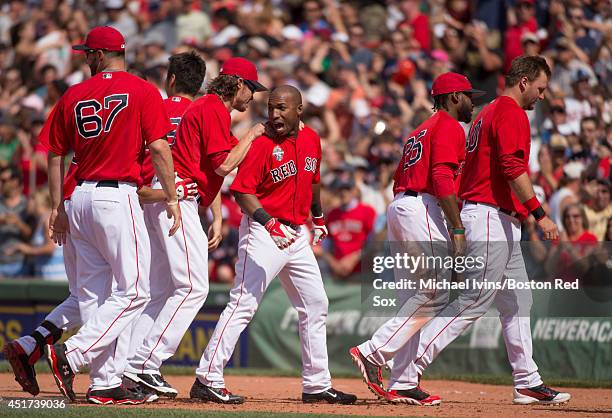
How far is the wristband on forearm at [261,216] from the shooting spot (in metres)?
7.52

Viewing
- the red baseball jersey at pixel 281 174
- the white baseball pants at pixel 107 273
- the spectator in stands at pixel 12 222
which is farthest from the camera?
the spectator in stands at pixel 12 222

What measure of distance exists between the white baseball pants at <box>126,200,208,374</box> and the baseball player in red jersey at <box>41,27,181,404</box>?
33cm

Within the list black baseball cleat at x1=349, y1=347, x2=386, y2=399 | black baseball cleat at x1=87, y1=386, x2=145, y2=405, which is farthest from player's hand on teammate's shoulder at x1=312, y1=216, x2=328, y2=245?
black baseball cleat at x1=87, y1=386, x2=145, y2=405

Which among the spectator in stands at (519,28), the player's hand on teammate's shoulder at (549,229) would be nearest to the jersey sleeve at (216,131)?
the player's hand on teammate's shoulder at (549,229)

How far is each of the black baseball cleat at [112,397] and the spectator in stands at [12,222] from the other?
6900mm

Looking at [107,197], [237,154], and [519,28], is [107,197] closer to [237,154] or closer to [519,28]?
[237,154]

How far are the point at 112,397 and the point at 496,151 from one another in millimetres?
3184

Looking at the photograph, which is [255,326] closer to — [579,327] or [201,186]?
[579,327]

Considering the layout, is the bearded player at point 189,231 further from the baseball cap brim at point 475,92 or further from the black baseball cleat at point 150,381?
the baseball cap brim at point 475,92

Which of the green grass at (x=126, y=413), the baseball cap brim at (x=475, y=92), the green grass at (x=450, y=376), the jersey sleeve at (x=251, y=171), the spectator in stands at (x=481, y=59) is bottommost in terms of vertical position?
the green grass at (x=450, y=376)

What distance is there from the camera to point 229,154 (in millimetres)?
7605

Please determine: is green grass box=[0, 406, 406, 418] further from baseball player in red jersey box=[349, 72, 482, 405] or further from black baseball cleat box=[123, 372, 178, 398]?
baseball player in red jersey box=[349, 72, 482, 405]

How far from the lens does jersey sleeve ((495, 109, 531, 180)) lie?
7.73 metres

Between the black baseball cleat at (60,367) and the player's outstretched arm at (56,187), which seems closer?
the black baseball cleat at (60,367)
